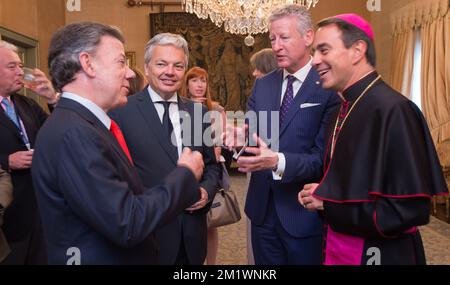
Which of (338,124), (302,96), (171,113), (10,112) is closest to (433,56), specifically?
(302,96)

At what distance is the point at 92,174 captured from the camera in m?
1.28

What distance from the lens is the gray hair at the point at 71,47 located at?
146 cm

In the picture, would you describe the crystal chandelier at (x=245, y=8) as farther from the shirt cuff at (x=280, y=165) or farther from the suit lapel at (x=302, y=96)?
the shirt cuff at (x=280, y=165)

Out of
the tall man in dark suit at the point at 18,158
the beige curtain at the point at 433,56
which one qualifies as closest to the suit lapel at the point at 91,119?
the tall man in dark suit at the point at 18,158

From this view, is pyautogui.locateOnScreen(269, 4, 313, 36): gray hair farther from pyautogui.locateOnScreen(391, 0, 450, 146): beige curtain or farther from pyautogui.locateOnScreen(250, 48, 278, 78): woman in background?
pyautogui.locateOnScreen(391, 0, 450, 146): beige curtain

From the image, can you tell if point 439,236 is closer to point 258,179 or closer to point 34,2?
point 258,179

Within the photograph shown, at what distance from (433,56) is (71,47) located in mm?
6467

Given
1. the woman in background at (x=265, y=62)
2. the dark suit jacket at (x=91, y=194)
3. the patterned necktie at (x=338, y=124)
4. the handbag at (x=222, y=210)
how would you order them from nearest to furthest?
the dark suit jacket at (x=91, y=194) → the patterned necktie at (x=338, y=124) → the handbag at (x=222, y=210) → the woman in background at (x=265, y=62)

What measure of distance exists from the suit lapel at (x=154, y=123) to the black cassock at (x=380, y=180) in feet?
2.53

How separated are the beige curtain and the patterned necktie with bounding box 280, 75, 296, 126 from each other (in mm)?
4712

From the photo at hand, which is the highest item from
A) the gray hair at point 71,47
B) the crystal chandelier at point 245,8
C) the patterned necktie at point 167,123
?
the crystal chandelier at point 245,8

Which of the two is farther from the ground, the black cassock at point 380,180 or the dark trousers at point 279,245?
the black cassock at point 380,180

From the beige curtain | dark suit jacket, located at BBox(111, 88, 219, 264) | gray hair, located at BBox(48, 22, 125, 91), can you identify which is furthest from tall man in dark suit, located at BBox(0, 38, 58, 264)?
the beige curtain

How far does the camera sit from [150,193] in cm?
140
